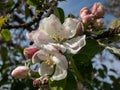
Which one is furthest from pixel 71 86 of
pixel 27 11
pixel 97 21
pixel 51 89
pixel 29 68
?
pixel 27 11

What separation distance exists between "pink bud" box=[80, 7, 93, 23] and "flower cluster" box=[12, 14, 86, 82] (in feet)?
0.35

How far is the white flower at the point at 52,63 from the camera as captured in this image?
135cm

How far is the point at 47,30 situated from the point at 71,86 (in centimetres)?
26

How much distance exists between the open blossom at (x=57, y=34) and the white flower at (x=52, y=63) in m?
0.04

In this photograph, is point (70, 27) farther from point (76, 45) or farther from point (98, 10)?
point (98, 10)

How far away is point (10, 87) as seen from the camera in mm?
3557

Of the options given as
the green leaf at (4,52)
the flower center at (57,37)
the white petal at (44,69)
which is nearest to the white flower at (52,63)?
the white petal at (44,69)

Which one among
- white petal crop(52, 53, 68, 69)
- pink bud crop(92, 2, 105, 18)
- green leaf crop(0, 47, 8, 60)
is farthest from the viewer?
green leaf crop(0, 47, 8, 60)

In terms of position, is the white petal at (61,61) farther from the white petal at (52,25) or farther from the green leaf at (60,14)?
the green leaf at (60,14)

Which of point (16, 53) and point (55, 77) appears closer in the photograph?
point (55, 77)

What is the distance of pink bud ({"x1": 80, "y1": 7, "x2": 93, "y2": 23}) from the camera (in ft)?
5.33

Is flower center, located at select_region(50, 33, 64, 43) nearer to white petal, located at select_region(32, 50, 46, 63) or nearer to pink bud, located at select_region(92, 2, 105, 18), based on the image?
white petal, located at select_region(32, 50, 46, 63)

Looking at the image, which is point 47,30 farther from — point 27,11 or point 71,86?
point 27,11

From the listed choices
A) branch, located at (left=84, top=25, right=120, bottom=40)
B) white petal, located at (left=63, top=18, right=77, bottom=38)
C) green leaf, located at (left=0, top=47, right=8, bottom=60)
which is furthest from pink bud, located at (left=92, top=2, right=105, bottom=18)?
green leaf, located at (left=0, top=47, right=8, bottom=60)
